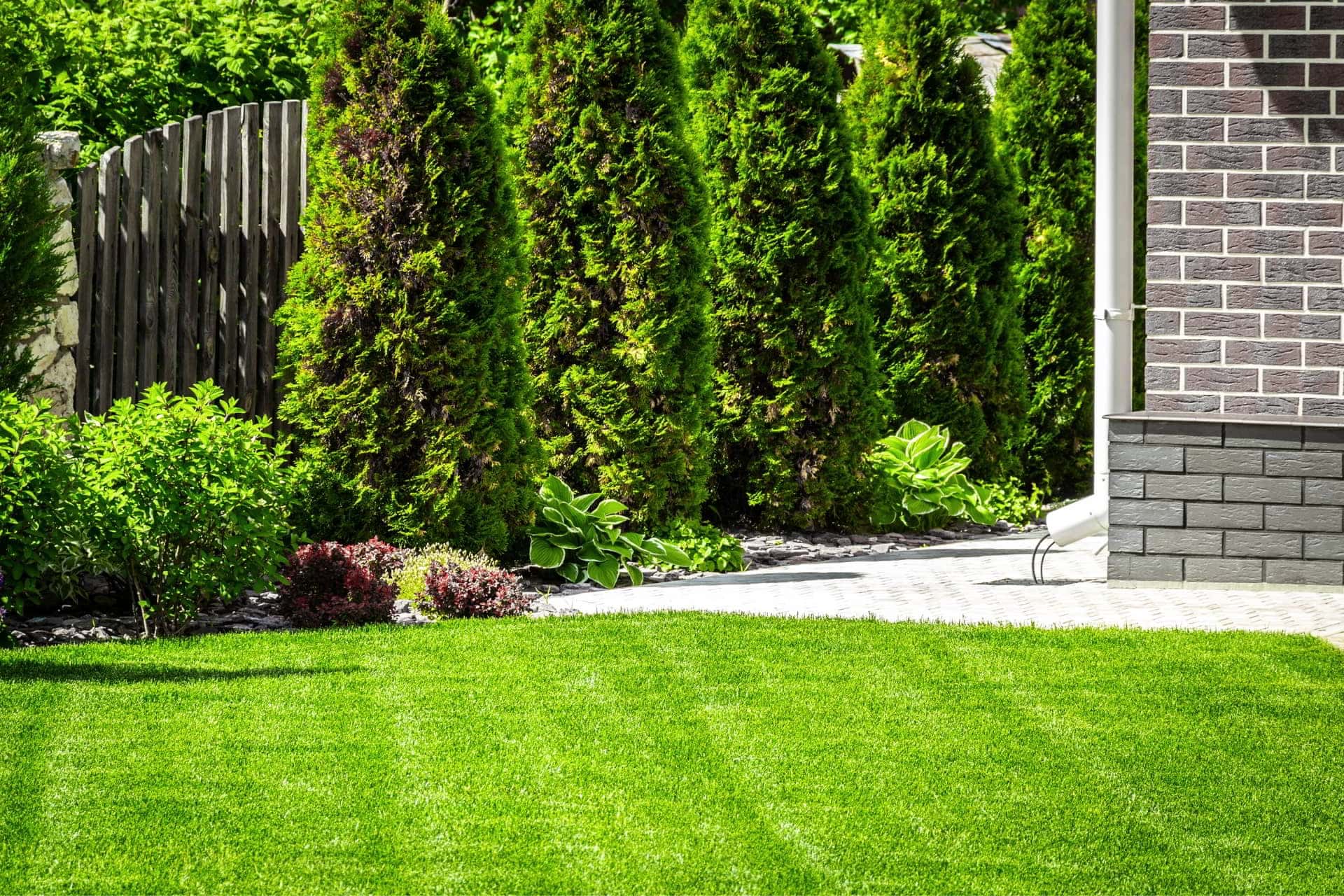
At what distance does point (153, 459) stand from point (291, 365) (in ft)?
5.27

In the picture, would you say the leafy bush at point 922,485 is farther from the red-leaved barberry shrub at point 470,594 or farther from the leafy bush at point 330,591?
the leafy bush at point 330,591

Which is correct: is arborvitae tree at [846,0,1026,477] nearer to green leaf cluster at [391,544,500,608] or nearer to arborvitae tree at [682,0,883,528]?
arborvitae tree at [682,0,883,528]

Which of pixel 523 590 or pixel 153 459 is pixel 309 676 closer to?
pixel 153 459

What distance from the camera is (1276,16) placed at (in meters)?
7.28

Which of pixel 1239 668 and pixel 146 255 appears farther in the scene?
pixel 146 255

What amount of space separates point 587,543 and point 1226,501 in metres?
3.24

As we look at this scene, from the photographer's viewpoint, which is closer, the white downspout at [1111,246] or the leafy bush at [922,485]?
the white downspout at [1111,246]

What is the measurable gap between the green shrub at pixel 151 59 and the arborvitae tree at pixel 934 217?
4043mm

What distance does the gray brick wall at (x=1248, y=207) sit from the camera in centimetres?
727

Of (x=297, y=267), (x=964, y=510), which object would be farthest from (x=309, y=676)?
(x=964, y=510)

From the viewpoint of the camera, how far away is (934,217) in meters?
10.9

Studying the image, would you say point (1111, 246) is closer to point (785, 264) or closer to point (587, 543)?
point (785, 264)

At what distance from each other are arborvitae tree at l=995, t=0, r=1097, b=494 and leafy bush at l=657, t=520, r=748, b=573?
4263 millimetres

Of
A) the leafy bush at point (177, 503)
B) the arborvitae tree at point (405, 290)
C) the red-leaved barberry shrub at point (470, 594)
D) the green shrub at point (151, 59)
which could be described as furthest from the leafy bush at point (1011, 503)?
the leafy bush at point (177, 503)
